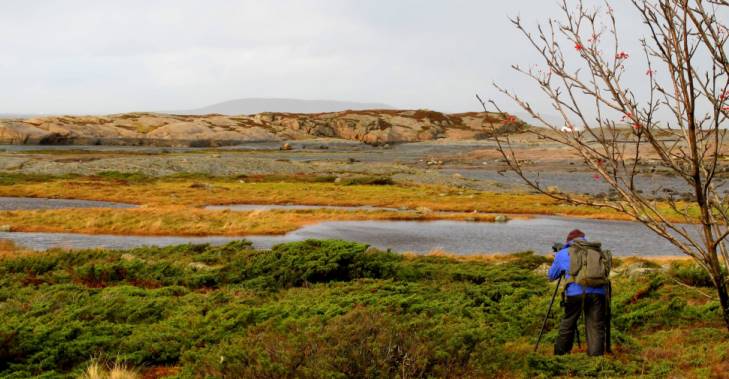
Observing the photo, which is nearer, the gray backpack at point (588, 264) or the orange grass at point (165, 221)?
A: the gray backpack at point (588, 264)

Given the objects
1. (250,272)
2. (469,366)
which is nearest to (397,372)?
(469,366)

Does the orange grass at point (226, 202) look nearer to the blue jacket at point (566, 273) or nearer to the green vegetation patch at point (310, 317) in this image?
the green vegetation patch at point (310, 317)

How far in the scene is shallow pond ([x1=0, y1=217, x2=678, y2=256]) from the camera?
26.4 m

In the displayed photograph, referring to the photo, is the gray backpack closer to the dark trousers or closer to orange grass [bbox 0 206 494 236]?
the dark trousers

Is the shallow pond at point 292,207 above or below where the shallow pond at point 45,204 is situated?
above

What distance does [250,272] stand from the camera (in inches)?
666

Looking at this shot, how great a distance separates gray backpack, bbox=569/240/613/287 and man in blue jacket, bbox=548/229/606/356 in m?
0.14

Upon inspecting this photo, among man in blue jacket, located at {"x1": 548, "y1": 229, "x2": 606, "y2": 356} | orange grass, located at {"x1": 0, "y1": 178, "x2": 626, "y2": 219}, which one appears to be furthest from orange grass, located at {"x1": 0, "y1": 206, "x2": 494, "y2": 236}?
man in blue jacket, located at {"x1": 548, "y1": 229, "x2": 606, "y2": 356}

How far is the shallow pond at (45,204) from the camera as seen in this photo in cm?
3809

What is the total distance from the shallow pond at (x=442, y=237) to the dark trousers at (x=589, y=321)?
15573mm

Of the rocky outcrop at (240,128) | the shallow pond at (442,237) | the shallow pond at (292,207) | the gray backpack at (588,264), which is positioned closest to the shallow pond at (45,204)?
the shallow pond at (292,207)

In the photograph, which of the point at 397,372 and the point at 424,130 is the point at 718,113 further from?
the point at 424,130

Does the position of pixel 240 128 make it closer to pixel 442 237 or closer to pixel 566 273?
pixel 442 237

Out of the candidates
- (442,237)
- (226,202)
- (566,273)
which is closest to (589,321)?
(566,273)
